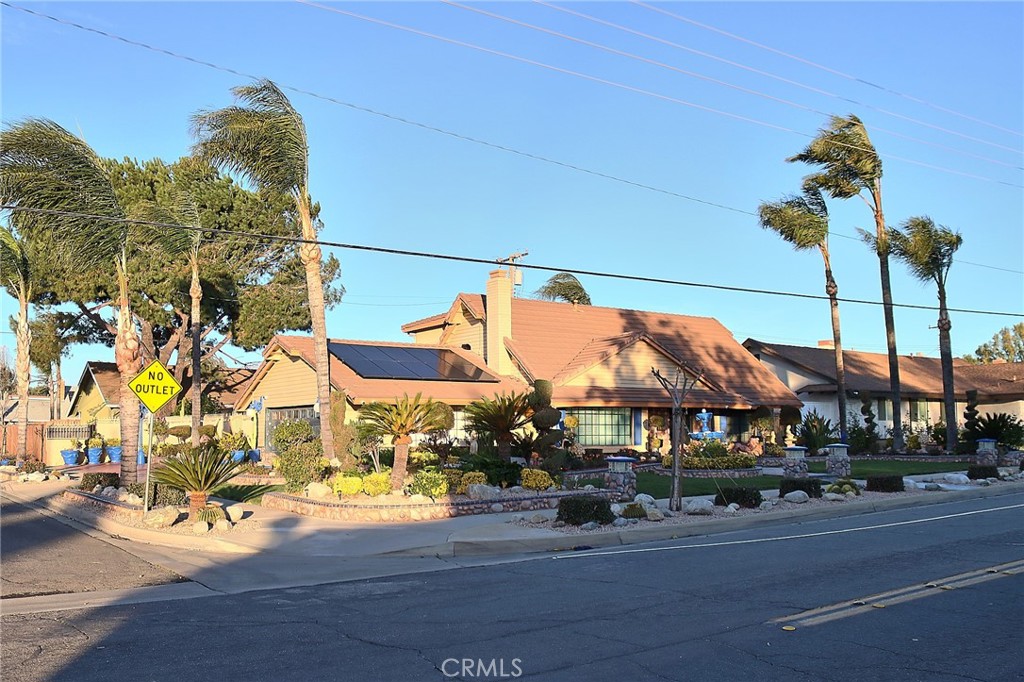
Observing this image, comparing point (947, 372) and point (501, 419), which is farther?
point (947, 372)

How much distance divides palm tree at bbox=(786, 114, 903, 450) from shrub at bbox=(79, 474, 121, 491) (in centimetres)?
2807

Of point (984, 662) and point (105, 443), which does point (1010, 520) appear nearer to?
point (984, 662)

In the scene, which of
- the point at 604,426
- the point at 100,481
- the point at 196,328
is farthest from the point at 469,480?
the point at 196,328

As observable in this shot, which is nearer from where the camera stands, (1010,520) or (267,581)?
(267,581)

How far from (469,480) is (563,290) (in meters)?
29.9

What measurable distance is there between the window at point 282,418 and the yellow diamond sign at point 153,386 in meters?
12.8

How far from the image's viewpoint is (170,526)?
16.5 m

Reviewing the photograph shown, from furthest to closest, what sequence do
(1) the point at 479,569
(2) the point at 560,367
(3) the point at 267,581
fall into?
(2) the point at 560,367 < (1) the point at 479,569 < (3) the point at 267,581

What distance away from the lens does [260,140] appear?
75.4 feet

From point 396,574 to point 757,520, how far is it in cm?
805

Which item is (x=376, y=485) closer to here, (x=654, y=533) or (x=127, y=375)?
(x=654, y=533)

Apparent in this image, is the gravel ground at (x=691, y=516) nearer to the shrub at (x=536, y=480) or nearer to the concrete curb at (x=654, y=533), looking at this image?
the concrete curb at (x=654, y=533)

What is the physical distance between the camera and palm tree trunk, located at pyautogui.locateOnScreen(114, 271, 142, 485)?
832 inches

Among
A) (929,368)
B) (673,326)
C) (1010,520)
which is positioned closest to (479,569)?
(1010,520)
